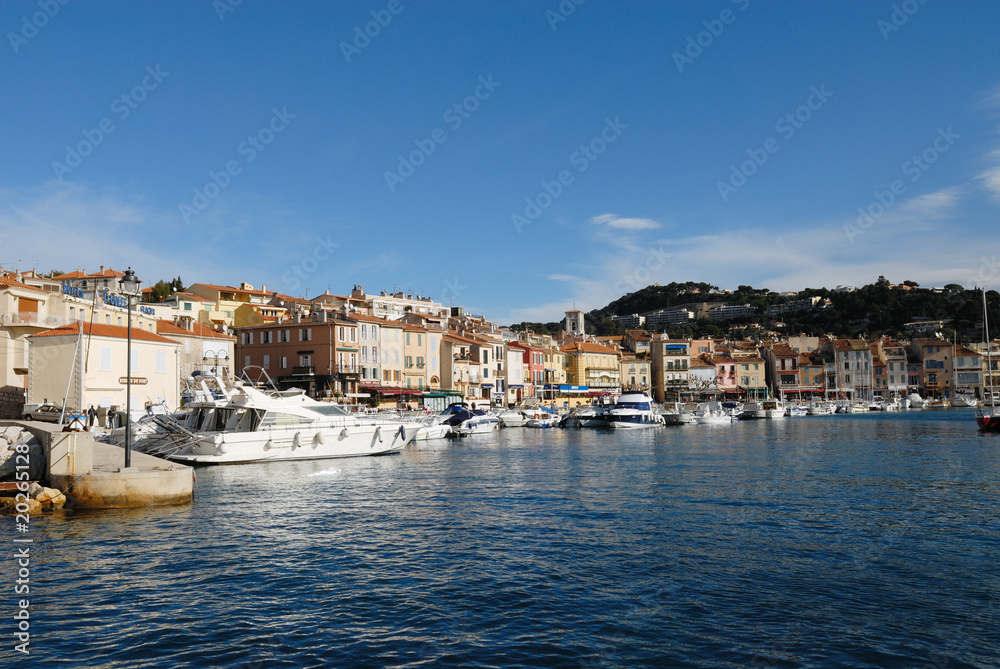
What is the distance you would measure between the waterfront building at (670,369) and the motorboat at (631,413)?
46.8 meters

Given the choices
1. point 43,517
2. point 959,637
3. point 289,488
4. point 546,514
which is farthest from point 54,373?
point 959,637

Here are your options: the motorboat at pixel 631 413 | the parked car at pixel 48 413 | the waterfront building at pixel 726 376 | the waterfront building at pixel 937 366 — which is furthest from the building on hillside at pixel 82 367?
the waterfront building at pixel 937 366

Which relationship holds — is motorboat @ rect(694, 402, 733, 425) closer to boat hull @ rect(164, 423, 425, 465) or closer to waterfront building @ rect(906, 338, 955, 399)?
boat hull @ rect(164, 423, 425, 465)

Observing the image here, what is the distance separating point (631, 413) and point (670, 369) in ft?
175

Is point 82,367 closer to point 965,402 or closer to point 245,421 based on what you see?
point 245,421

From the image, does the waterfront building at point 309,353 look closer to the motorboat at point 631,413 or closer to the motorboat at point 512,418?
the motorboat at point 512,418

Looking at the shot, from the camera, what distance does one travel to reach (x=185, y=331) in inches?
2318

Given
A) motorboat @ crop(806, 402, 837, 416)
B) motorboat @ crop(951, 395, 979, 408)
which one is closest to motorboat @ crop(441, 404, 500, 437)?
motorboat @ crop(806, 402, 837, 416)

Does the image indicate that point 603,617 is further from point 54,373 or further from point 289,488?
point 54,373

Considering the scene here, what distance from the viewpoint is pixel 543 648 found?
9961 mm

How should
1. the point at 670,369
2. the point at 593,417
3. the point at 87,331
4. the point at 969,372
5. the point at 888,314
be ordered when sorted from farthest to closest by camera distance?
the point at 888,314 < the point at 969,372 < the point at 670,369 < the point at 593,417 < the point at 87,331

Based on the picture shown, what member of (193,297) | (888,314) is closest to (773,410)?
(193,297)

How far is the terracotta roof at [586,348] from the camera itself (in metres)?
103

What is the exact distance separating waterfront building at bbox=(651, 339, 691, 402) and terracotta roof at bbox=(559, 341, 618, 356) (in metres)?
9.77
